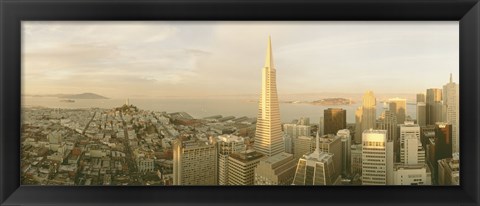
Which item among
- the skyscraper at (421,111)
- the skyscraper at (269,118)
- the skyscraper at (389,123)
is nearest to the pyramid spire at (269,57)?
the skyscraper at (269,118)

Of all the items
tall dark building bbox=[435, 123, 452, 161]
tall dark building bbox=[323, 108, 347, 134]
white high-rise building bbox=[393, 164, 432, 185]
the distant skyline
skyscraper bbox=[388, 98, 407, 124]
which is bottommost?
white high-rise building bbox=[393, 164, 432, 185]

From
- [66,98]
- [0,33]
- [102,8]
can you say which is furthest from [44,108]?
[102,8]

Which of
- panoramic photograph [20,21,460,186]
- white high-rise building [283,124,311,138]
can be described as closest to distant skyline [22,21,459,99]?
panoramic photograph [20,21,460,186]

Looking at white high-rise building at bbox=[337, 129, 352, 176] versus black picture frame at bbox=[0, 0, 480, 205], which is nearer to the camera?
black picture frame at bbox=[0, 0, 480, 205]

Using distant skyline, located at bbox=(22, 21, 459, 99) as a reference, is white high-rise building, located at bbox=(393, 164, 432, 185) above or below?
below

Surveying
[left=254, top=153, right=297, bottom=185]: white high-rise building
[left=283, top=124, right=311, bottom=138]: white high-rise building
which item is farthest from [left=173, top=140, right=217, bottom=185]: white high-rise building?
[left=283, top=124, right=311, bottom=138]: white high-rise building

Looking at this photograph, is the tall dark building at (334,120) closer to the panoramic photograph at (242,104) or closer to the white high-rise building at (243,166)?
the panoramic photograph at (242,104)

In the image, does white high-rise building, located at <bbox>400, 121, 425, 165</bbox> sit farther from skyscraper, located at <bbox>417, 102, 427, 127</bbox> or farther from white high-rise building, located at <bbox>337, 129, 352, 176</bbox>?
white high-rise building, located at <bbox>337, 129, 352, 176</bbox>

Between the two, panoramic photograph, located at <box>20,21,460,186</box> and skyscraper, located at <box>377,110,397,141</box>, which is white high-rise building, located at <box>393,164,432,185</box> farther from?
skyscraper, located at <box>377,110,397,141</box>
